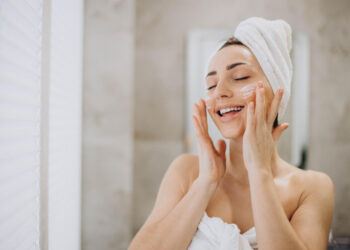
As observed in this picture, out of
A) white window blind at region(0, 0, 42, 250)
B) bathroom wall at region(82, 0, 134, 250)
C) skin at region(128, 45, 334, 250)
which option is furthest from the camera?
bathroom wall at region(82, 0, 134, 250)

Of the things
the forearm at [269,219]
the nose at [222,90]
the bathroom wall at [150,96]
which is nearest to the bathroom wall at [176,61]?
the bathroom wall at [150,96]

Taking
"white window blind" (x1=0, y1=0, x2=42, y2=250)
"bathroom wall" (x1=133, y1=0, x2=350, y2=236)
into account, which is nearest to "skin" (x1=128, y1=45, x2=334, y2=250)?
"white window blind" (x1=0, y1=0, x2=42, y2=250)

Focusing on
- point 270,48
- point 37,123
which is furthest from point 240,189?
point 37,123

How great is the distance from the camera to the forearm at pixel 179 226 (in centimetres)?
61

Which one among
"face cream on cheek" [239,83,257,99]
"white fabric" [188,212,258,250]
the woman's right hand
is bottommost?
"white fabric" [188,212,258,250]

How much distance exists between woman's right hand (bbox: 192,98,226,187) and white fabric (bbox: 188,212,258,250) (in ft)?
0.38

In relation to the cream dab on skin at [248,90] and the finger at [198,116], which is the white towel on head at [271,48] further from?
the finger at [198,116]

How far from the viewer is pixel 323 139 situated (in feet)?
4.70

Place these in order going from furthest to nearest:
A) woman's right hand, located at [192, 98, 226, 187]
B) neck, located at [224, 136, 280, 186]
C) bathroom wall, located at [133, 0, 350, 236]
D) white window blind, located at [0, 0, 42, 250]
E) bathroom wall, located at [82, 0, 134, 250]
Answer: bathroom wall, located at [133, 0, 350, 236]
bathroom wall, located at [82, 0, 134, 250]
neck, located at [224, 136, 280, 186]
woman's right hand, located at [192, 98, 226, 187]
white window blind, located at [0, 0, 42, 250]

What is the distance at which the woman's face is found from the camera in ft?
2.15

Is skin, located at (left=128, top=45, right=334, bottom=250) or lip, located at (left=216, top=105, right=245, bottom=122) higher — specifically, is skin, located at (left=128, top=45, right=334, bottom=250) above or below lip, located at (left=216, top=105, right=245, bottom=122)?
below

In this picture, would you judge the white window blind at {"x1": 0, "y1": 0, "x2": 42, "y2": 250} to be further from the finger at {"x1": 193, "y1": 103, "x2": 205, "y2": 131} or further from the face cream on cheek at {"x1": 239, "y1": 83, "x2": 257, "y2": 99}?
the face cream on cheek at {"x1": 239, "y1": 83, "x2": 257, "y2": 99}

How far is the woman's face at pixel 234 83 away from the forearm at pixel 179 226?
20cm

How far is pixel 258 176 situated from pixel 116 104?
77 centimetres
